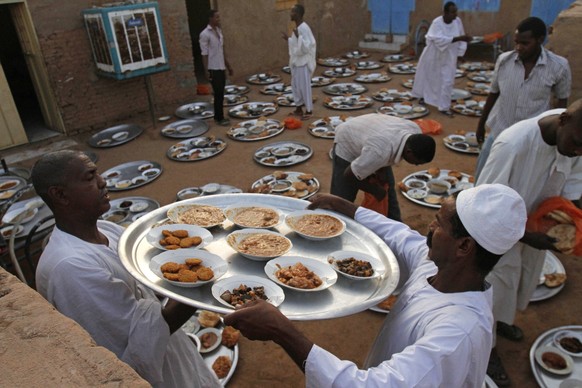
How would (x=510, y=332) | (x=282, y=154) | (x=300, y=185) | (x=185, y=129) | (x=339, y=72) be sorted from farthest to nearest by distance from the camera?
(x=339, y=72), (x=185, y=129), (x=282, y=154), (x=300, y=185), (x=510, y=332)

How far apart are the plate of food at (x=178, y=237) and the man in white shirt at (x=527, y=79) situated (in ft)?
10.6

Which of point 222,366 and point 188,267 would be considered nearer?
point 188,267

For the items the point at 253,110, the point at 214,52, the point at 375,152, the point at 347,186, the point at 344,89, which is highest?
the point at 214,52

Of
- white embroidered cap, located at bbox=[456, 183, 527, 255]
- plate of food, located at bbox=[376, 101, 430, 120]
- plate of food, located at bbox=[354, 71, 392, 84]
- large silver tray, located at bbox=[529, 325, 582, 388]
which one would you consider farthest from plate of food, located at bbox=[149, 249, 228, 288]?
plate of food, located at bbox=[354, 71, 392, 84]

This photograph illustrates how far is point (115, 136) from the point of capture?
917cm

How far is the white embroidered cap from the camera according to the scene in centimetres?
162

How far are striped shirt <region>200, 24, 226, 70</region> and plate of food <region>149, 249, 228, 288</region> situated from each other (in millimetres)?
7426

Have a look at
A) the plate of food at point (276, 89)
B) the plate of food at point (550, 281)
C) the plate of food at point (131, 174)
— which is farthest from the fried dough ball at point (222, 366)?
the plate of food at point (276, 89)

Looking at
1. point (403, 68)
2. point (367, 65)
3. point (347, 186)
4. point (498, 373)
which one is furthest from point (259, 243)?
point (367, 65)

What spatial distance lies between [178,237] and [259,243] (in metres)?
0.49

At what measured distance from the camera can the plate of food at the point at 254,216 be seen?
2629 mm

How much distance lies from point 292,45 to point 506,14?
878 cm

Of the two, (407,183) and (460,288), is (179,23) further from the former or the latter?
(460,288)

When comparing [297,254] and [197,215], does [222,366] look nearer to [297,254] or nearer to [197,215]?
[197,215]
